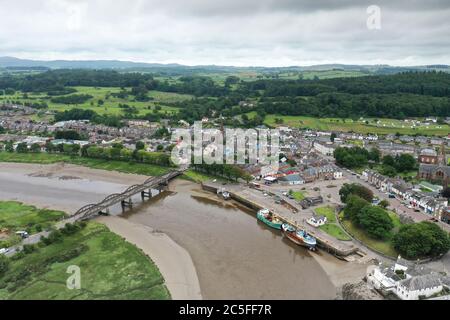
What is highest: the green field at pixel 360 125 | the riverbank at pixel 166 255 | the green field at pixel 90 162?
the green field at pixel 360 125

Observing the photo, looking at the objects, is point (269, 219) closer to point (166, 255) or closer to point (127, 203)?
point (166, 255)

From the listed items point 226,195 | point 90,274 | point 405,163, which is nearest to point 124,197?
point 226,195

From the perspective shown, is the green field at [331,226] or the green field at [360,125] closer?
the green field at [331,226]

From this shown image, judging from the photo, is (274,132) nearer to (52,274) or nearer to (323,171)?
(323,171)

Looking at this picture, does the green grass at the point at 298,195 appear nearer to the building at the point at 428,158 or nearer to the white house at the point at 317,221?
the white house at the point at 317,221

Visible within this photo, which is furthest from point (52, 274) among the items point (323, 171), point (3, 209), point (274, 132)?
point (274, 132)

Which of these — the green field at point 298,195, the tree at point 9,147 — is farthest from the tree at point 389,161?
the tree at point 9,147
